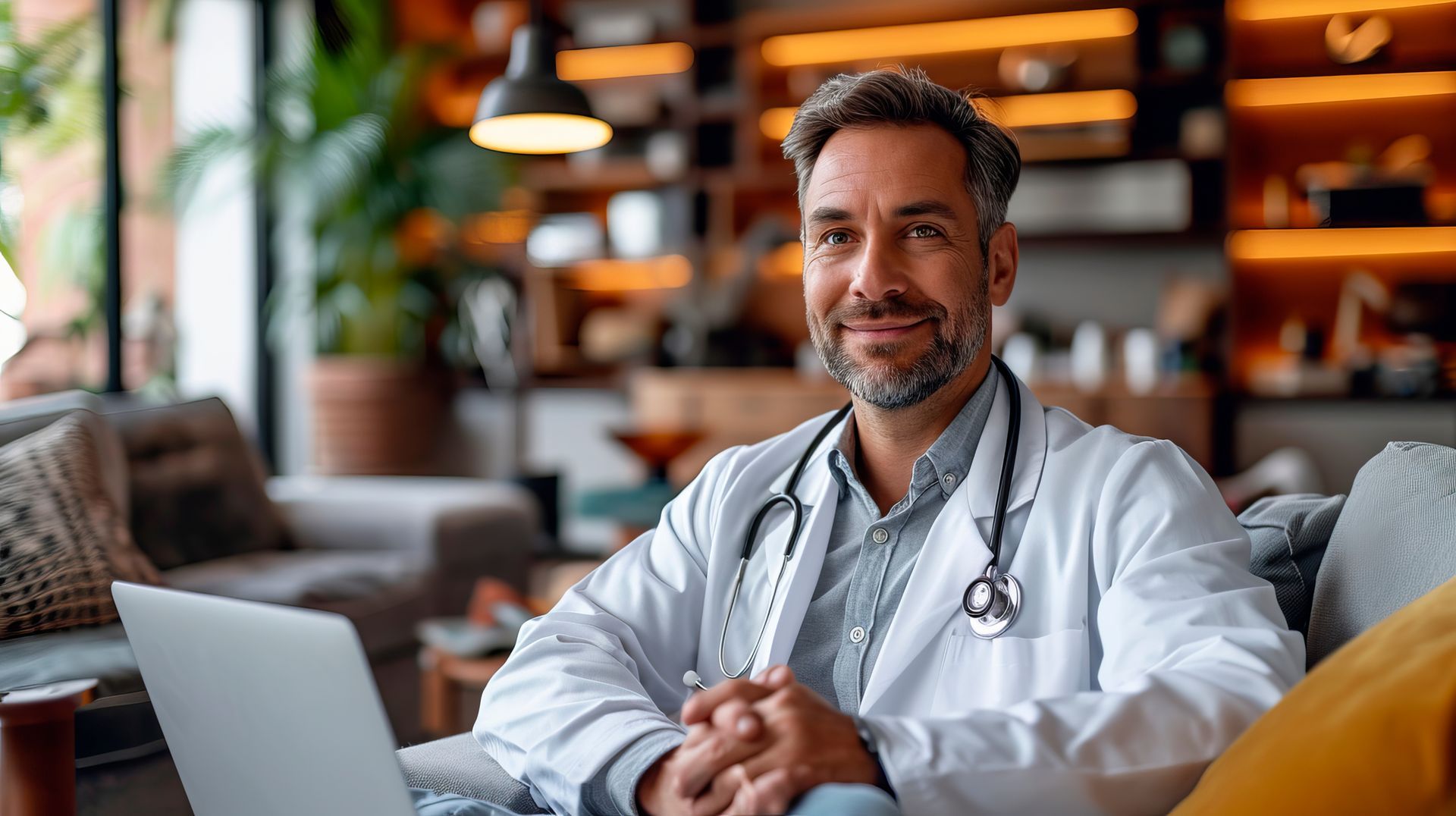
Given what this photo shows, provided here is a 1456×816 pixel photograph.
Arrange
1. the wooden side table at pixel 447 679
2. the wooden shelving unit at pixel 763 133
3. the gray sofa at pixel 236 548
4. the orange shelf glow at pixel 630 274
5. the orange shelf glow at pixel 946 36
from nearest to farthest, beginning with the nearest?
1. the gray sofa at pixel 236 548
2. the wooden side table at pixel 447 679
3. the wooden shelving unit at pixel 763 133
4. the orange shelf glow at pixel 946 36
5. the orange shelf glow at pixel 630 274

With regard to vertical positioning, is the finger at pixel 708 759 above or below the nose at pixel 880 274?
below

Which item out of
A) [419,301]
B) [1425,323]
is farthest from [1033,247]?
[419,301]

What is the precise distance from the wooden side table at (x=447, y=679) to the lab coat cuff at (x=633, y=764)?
1.30 meters

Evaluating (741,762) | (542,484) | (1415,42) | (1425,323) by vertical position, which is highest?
(1415,42)

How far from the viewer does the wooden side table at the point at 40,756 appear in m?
1.07

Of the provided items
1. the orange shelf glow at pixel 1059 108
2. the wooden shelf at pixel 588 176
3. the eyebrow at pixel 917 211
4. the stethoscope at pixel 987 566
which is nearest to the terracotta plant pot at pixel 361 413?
the wooden shelf at pixel 588 176

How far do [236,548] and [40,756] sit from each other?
1968 millimetres

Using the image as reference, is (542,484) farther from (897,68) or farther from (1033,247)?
(897,68)

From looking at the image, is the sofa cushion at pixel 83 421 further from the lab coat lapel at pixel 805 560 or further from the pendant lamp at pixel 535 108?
the lab coat lapel at pixel 805 560

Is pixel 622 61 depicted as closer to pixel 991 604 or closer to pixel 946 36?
pixel 946 36

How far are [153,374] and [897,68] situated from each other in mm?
3998

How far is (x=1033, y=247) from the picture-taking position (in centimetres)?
479

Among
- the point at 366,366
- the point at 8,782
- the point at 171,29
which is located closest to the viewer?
the point at 8,782

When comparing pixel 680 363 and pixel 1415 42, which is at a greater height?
pixel 1415 42
